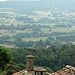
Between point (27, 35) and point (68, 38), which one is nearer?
point (68, 38)

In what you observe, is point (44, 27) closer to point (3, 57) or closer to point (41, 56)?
point (41, 56)

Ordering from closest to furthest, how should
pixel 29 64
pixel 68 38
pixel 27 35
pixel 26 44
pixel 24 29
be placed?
pixel 29 64 → pixel 26 44 → pixel 68 38 → pixel 27 35 → pixel 24 29

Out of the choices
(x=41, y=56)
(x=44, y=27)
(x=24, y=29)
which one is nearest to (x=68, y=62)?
(x=41, y=56)

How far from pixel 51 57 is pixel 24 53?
471cm

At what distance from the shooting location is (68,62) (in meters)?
43.5

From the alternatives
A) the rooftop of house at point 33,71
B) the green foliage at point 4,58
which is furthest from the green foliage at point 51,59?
the rooftop of house at point 33,71

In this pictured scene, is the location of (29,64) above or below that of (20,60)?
above

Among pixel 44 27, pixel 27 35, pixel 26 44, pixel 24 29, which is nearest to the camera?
pixel 26 44

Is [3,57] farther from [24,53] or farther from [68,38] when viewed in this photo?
[68,38]

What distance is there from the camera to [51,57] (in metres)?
47.0

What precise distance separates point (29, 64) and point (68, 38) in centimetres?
8886

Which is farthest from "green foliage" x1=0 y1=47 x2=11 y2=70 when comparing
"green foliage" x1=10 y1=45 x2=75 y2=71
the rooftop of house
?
"green foliage" x1=10 y1=45 x2=75 y2=71

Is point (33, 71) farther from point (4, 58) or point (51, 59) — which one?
point (51, 59)

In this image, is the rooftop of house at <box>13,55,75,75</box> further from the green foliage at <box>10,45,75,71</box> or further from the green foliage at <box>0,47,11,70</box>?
the green foliage at <box>10,45,75,71</box>
